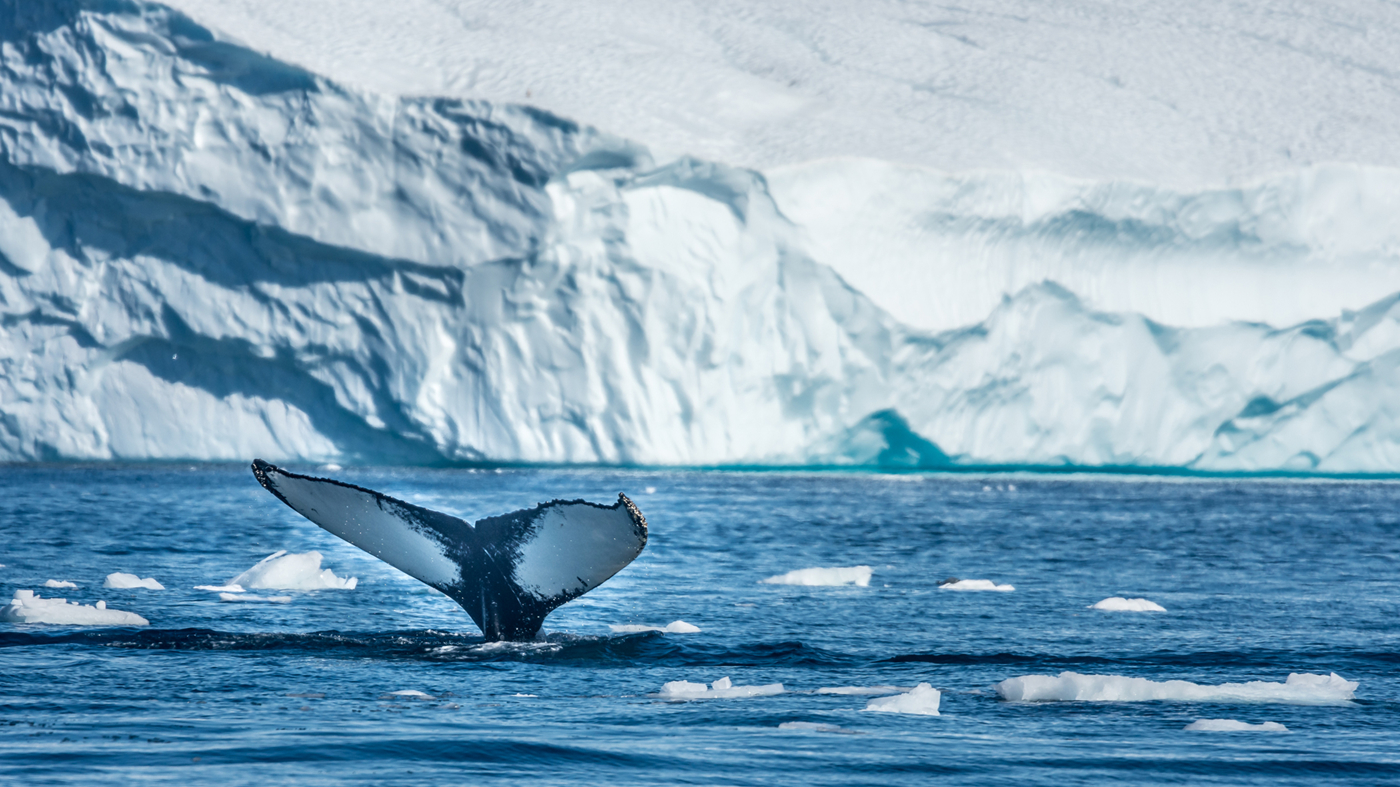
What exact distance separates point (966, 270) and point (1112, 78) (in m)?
8.60

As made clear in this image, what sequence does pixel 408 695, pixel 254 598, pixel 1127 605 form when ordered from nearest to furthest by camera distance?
pixel 408 695 < pixel 254 598 < pixel 1127 605

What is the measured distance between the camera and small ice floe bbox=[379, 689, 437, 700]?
6.91m

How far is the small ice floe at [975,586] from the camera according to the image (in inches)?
511

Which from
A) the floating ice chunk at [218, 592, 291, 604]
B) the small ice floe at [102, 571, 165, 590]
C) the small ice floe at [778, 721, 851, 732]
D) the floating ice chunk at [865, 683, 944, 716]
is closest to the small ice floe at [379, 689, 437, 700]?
the small ice floe at [778, 721, 851, 732]

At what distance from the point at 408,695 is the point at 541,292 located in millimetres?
24263

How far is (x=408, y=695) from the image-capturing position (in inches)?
274

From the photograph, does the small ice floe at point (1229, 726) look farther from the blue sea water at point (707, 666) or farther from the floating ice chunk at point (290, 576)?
the floating ice chunk at point (290, 576)

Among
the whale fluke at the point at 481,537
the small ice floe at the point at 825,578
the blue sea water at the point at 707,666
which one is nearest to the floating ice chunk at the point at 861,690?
the blue sea water at the point at 707,666

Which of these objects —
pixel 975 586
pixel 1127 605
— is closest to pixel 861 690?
pixel 1127 605

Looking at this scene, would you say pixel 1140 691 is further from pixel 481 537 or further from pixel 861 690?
pixel 481 537

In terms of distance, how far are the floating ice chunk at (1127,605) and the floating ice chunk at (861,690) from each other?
4495 mm

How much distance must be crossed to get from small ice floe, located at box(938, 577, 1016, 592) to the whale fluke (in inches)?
252

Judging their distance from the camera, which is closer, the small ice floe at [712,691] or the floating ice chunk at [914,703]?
the floating ice chunk at [914,703]

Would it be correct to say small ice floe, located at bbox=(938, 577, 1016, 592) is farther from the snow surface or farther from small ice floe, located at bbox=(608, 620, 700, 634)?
small ice floe, located at bbox=(608, 620, 700, 634)
